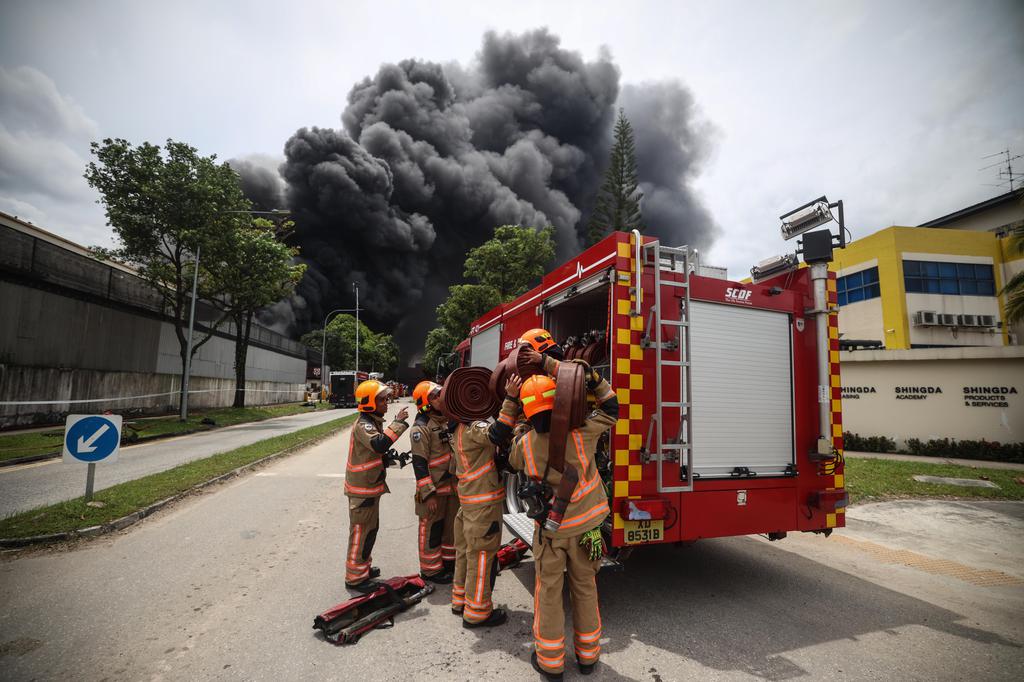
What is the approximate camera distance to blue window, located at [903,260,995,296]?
2105cm

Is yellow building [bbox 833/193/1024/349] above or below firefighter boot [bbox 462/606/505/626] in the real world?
above

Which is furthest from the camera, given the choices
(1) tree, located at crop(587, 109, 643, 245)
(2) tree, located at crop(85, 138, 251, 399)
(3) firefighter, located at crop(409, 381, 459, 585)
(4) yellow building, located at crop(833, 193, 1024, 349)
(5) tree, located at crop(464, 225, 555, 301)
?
(1) tree, located at crop(587, 109, 643, 245)

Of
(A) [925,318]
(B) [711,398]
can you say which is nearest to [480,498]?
(B) [711,398]

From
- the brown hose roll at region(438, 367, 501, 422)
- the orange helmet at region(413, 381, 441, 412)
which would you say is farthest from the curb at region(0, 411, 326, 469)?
the brown hose roll at region(438, 367, 501, 422)

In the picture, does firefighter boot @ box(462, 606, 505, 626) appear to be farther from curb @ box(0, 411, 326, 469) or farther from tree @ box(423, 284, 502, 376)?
tree @ box(423, 284, 502, 376)

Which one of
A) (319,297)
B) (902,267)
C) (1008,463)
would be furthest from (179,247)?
(319,297)

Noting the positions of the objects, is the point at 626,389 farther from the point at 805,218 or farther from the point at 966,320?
the point at 966,320

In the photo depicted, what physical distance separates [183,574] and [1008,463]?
17525 mm

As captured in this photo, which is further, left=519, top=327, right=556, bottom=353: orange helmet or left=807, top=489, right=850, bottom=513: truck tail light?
left=807, top=489, right=850, bottom=513: truck tail light

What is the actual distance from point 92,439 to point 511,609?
5.79m

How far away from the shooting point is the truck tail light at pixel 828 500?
4020 mm

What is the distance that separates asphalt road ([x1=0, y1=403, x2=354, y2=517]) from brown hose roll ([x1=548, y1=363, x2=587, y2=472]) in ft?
24.7

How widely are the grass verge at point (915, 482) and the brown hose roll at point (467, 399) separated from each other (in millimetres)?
7146

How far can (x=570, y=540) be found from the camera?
9.52ft
